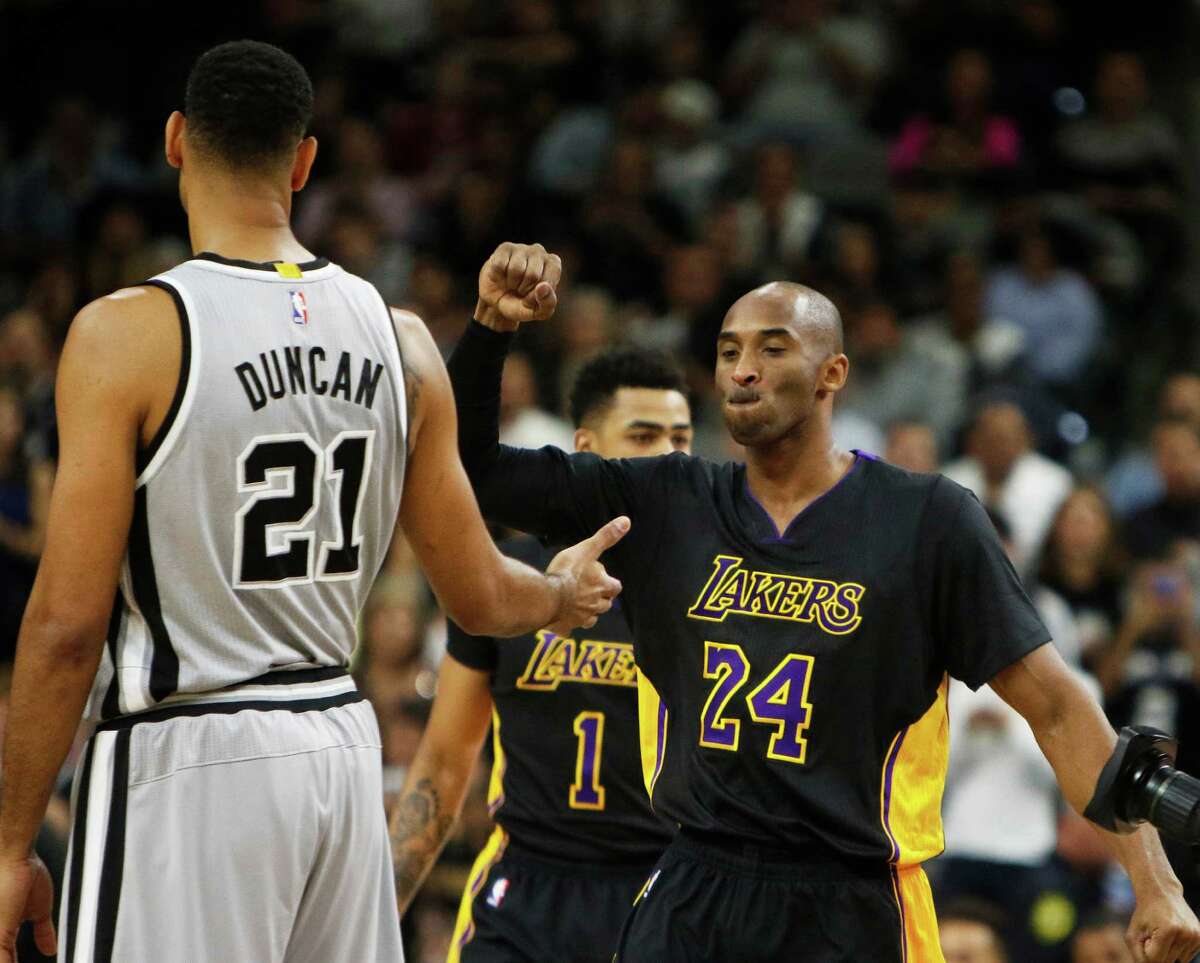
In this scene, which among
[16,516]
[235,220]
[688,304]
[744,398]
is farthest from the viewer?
[688,304]

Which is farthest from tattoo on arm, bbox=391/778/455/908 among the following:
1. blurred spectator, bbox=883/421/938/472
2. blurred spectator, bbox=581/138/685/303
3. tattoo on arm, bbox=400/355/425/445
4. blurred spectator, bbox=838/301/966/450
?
blurred spectator, bbox=581/138/685/303

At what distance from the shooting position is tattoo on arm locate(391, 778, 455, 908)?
572 centimetres

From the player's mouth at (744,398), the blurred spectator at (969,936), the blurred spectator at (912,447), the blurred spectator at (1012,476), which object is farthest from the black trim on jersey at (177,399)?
the blurred spectator at (1012,476)

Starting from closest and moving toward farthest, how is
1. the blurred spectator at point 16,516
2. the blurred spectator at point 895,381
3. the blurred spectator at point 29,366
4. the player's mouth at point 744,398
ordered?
the player's mouth at point 744,398, the blurred spectator at point 16,516, the blurred spectator at point 29,366, the blurred spectator at point 895,381

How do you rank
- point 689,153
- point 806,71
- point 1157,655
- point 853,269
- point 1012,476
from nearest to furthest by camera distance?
point 1157,655 → point 1012,476 → point 853,269 → point 689,153 → point 806,71

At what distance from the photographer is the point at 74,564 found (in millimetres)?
3646

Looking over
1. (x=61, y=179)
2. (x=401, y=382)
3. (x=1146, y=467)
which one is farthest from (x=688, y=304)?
(x=401, y=382)

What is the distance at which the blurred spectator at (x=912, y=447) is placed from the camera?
10.3m

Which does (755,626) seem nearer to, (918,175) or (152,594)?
(152,594)

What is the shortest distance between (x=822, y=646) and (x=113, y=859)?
1.82 m

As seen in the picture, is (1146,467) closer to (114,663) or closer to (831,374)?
(831,374)

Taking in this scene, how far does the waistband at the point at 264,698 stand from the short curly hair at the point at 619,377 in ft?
7.36

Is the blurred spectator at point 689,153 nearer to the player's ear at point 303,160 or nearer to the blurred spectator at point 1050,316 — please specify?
the blurred spectator at point 1050,316

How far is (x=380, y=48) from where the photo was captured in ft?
50.3
